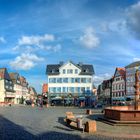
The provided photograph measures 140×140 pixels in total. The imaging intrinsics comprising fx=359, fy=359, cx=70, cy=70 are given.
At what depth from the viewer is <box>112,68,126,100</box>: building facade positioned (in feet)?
327

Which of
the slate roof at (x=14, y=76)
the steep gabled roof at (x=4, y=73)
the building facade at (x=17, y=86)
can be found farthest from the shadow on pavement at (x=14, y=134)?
the slate roof at (x=14, y=76)

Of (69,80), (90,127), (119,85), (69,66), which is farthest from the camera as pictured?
(119,85)

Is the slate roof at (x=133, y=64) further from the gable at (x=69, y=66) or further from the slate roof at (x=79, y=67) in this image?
the gable at (x=69, y=66)

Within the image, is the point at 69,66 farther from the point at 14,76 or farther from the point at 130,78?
the point at 14,76

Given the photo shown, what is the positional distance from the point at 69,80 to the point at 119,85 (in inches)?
758

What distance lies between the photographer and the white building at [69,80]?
296 feet

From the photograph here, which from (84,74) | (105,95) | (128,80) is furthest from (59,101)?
(105,95)

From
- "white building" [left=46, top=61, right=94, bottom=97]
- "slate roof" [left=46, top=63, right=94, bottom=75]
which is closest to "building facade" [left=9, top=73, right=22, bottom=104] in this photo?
"slate roof" [left=46, top=63, right=94, bottom=75]

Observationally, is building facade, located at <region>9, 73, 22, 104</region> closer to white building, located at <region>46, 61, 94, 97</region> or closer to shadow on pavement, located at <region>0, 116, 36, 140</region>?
white building, located at <region>46, 61, 94, 97</region>

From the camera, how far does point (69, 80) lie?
90562mm

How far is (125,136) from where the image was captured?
662 inches

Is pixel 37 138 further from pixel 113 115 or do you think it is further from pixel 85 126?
pixel 113 115

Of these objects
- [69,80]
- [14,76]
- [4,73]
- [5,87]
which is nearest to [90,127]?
[69,80]

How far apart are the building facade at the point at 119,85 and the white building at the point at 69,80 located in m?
12.8
